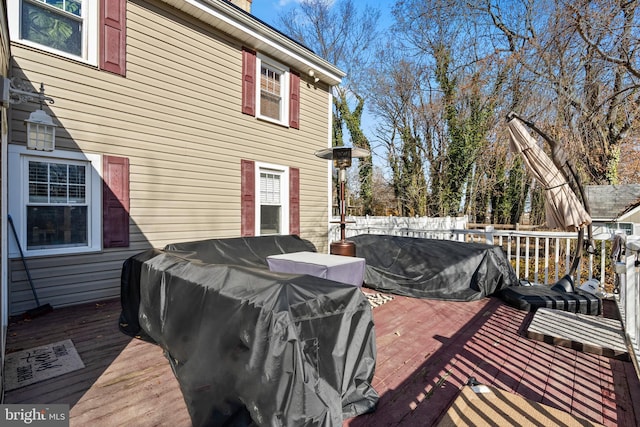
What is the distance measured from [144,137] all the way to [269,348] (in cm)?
429

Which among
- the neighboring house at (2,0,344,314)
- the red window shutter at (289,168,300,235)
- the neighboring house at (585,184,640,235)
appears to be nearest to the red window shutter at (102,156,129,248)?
the neighboring house at (2,0,344,314)

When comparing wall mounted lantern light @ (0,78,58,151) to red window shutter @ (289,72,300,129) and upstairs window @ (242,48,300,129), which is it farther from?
red window shutter @ (289,72,300,129)

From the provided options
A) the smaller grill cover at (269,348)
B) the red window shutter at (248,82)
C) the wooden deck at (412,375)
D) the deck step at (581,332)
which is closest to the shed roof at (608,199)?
the deck step at (581,332)

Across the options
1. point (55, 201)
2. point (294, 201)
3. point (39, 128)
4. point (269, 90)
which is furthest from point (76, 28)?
point (294, 201)

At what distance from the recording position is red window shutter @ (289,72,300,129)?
22.0 feet

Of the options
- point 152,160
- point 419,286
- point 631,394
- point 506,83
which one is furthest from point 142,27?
point 506,83

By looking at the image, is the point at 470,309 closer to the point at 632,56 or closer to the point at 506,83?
the point at 632,56

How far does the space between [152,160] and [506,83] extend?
1058cm

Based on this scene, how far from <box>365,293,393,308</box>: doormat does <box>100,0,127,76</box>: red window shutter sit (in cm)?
465

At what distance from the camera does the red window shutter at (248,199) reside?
5.91m

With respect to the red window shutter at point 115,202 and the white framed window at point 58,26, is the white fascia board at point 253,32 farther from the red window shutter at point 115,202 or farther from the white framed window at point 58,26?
the red window shutter at point 115,202

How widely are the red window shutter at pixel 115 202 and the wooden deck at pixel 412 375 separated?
125 centimetres

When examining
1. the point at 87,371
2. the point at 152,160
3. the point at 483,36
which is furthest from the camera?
the point at 483,36

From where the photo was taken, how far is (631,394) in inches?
81.3
